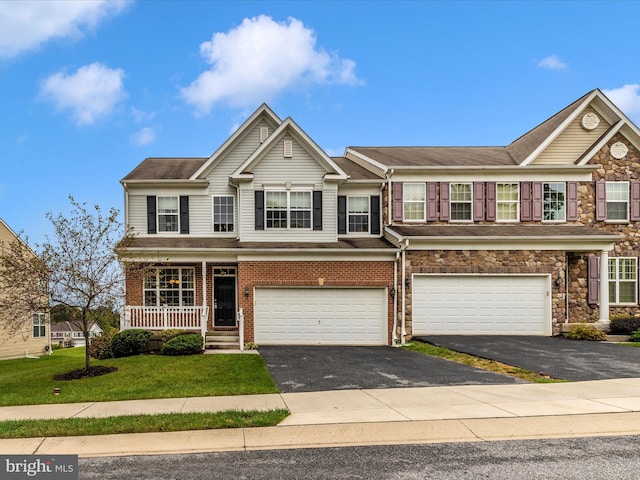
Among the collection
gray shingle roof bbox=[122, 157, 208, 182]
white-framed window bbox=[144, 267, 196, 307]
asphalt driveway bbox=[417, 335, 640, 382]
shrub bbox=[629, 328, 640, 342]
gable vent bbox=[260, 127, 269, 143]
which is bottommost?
shrub bbox=[629, 328, 640, 342]

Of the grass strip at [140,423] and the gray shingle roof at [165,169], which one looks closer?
the grass strip at [140,423]

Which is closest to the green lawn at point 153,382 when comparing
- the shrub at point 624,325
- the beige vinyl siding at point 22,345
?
the shrub at point 624,325

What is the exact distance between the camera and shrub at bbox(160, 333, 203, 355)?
583 inches

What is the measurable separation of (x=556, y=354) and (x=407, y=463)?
10281mm

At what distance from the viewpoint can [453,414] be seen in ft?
24.5

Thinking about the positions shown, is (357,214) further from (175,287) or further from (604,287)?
(604,287)

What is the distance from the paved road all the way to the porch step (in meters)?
10.6

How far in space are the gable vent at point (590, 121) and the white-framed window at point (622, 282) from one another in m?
6.37

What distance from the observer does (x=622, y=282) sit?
1953 cm

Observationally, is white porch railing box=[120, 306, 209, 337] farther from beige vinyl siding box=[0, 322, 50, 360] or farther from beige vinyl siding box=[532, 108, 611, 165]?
beige vinyl siding box=[532, 108, 611, 165]

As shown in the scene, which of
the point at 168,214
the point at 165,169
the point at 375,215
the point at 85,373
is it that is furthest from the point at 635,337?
the point at 165,169

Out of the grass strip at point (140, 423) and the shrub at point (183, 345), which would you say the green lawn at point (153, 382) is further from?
the grass strip at point (140, 423)

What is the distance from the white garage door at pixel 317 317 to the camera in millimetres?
17109

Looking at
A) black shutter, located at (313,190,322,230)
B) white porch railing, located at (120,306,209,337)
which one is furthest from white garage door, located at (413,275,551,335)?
white porch railing, located at (120,306,209,337)
